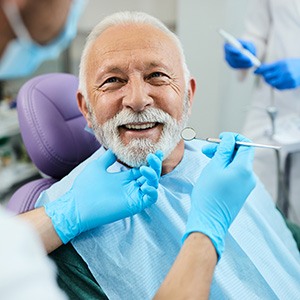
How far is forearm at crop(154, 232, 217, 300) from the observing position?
0.92 metres

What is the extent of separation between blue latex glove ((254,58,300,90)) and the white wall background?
2.11 feet

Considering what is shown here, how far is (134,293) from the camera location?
1187 millimetres

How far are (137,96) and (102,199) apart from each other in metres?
0.30

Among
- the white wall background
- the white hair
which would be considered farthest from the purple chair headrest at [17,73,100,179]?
the white wall background

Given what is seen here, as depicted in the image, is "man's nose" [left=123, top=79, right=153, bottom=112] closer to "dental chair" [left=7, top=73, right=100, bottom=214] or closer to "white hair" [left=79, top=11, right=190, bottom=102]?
"white hair" [left=79, top=11, right=190, bottom=102]

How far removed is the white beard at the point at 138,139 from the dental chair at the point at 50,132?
192 millimetres

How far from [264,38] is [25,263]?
1903mm

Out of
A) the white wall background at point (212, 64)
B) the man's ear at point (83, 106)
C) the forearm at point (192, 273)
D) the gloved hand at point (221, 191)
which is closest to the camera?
the forearm at point (192, 273)

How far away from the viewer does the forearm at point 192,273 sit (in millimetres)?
924

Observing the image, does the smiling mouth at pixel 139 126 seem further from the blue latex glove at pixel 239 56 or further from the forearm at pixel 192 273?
the blue latex glove at pixel 239 56

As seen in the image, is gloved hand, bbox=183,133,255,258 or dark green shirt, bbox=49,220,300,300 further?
dark green shirt, bbox=49,220,300,300

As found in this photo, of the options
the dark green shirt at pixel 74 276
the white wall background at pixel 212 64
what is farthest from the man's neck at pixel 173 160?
the white wall background at pixel 212 64

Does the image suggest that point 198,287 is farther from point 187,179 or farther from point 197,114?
point 197,114

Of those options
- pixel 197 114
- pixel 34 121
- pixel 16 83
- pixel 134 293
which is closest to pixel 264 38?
pixel 197 114
